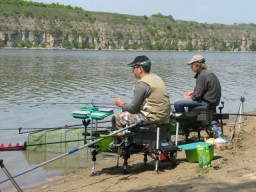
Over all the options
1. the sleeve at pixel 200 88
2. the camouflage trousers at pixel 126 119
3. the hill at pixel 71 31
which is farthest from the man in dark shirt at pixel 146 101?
the hill at pixel 71 31

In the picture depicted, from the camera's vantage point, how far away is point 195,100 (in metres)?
10.4

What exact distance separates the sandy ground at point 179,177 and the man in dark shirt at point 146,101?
0.84 metres

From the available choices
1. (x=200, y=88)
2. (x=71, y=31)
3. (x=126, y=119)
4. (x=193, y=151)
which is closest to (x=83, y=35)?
(x=71, y=31)

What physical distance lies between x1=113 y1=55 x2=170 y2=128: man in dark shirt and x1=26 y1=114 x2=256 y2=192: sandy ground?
838mm

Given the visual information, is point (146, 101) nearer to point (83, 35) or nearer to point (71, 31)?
point (71, 31)

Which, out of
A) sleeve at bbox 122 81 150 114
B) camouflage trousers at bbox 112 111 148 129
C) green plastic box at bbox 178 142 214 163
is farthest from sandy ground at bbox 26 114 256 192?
sleeve at bbox 122 81 150 114

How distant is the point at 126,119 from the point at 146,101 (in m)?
0.41

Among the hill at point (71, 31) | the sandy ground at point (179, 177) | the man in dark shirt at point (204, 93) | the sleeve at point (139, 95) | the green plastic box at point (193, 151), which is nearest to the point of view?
the sandy ground at point (179, 177)

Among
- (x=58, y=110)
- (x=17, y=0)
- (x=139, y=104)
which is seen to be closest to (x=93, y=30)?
(x=17, y=0)

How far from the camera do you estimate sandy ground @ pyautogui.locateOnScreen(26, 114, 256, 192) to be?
709 cm

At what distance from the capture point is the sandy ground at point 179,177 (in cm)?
709

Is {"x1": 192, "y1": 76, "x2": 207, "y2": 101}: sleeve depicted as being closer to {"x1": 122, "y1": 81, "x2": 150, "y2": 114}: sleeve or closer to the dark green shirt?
the dark green shirt

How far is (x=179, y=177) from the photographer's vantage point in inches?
310

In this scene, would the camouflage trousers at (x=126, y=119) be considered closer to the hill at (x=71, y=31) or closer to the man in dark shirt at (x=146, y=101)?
the man in dark shirt at (x=146, y=101)
